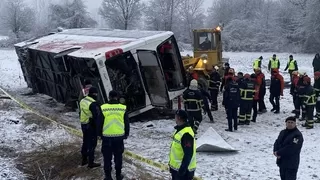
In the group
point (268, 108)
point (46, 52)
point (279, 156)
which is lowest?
point (268, 108)

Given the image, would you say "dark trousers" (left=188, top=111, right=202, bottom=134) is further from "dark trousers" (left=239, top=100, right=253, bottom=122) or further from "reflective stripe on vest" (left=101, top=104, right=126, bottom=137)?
"reflective stripe on vest" (left=101, top=104, right=126, bottom=137)

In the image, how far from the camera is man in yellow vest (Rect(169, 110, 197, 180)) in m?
Answer: 5.00

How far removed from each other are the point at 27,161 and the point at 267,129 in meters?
6.16

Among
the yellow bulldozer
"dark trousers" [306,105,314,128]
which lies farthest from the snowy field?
the yellow bulldozer

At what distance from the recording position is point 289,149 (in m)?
5.84

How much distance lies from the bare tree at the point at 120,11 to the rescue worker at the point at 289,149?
47.1 metres

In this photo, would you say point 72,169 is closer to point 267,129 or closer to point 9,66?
point 267,129

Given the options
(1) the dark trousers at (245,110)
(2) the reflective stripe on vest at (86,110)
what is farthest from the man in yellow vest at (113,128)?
(1) the dark trousers at (245,110)

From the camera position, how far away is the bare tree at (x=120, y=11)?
171ft

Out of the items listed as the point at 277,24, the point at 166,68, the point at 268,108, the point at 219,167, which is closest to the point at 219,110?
the point at 268,108

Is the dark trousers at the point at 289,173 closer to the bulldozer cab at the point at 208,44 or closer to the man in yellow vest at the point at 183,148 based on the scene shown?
the man in yellow vest at the point at 183,148

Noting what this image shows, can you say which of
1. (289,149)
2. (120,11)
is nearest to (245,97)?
(289,149)

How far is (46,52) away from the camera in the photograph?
12.9 meters

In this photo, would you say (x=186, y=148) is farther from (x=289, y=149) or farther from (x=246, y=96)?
(x=246, y=96)
